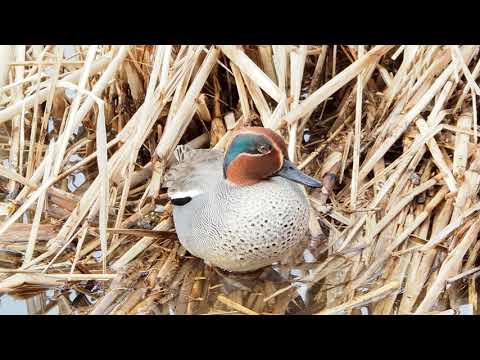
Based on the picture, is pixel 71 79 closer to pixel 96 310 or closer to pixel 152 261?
pixel 152 261

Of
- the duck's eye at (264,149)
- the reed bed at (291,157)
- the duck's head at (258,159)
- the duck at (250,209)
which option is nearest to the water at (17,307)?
the reed bed at (291,157)

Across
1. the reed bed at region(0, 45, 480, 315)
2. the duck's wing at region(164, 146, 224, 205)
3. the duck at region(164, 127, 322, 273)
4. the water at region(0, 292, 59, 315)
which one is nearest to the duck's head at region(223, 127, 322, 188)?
the duck at region(164, 127, 322, 273)

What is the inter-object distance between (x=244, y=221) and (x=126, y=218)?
737mm

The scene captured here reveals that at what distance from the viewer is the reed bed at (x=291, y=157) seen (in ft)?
9.61

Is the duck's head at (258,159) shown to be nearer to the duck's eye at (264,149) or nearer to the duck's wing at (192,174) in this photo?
the duck's eye at (264,149)

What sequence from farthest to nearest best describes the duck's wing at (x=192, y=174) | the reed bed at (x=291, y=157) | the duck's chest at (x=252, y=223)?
the duck's wing at (x=192, y=174)
the reed bed at (x=291, y=157)
the duck's chest at (x=252, y=223)

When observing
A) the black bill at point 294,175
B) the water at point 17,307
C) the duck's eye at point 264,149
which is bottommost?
the water at point 17,307

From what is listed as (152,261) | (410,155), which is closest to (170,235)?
(152,261)

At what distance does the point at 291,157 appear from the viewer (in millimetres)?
3291

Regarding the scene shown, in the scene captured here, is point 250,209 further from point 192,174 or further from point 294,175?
point 192,174

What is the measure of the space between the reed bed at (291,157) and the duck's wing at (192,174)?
0.12 m

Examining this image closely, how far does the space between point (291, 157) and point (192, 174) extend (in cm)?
43

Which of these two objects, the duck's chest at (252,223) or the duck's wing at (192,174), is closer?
the duck's chest at (252,223)

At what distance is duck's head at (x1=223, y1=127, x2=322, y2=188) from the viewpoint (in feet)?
9.33
